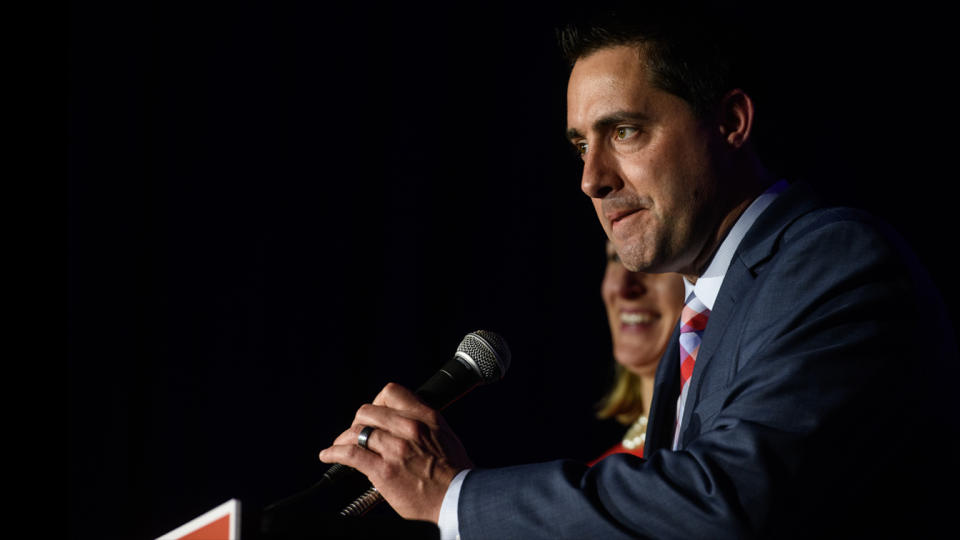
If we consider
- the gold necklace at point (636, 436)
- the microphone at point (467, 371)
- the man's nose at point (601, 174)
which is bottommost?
the gold necklace at point (636, 436)

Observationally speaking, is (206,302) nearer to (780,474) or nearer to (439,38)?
(439,38)

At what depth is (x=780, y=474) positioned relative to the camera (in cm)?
105

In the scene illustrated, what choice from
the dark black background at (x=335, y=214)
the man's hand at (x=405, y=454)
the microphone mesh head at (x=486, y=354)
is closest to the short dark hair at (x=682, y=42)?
the microphone mesh head at (x=486, y=354)

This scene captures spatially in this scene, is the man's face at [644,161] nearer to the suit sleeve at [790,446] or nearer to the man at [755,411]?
the man at [755,411]

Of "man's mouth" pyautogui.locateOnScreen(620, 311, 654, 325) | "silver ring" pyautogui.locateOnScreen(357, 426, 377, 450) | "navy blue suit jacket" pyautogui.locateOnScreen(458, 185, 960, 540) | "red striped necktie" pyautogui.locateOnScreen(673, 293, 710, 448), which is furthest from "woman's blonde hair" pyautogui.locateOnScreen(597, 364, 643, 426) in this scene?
"silver ring" pyautogui.locateOnScreen(357, 426, 377, 450)

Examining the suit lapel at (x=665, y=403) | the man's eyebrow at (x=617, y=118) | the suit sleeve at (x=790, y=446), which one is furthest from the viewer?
the suit lapel at (x=665, y=403)

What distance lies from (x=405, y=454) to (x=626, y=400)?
2.20 metres

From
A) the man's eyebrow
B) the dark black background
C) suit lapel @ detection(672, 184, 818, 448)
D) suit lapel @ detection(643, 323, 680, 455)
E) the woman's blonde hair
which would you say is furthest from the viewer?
the woman's blonde hair

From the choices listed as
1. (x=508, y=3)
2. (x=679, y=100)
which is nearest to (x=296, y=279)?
(x=508, y=3)

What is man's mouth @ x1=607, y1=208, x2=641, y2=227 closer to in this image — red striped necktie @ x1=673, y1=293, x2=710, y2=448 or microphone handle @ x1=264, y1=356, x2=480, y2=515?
red striped necktie @ x1=673, y1=293, x2=710, y2=448

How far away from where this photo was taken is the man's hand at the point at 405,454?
4.00 ft

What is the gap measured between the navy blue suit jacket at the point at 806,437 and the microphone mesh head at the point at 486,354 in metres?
0.28

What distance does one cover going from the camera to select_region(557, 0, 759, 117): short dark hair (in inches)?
62.4

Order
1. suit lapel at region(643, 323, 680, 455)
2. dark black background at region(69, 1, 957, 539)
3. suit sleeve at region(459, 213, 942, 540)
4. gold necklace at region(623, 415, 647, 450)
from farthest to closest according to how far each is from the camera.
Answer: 1. gold necklace at region(623, 415, 647, 450)
2. dark black background at region(69, 1, 957, 539)
3. suit lapel at region(643, 323, 680, 455)
4. suit sleeve at region(459, 213, 942, 540)
